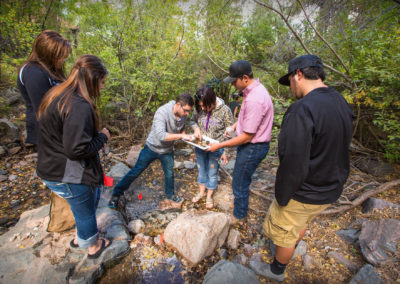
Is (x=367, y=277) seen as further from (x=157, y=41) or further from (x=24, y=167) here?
(x=24, y=167)

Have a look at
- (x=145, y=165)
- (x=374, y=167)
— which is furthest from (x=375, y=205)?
(x=145, y=165)

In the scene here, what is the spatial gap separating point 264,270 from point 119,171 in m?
3.13

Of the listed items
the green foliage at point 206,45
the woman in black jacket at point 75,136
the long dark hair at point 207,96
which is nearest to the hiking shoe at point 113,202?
the woman in black jacket at point 75,136

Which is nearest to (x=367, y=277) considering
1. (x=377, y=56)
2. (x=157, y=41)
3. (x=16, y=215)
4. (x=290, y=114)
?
(x=290, y=114)

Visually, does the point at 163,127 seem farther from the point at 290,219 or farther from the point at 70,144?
the point at 290,219

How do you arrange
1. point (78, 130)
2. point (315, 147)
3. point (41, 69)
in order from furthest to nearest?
point (41, 69) < point (315, 147) < point (78, 130)

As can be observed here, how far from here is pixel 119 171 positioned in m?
3.94

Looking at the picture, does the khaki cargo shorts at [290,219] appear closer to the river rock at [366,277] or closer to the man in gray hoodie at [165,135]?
the river rock at [366,277]

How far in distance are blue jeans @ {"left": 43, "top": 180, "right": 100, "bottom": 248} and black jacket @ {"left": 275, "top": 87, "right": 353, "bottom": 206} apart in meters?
1.67

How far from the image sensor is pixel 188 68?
5625 millimetres

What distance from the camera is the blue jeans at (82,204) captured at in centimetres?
156

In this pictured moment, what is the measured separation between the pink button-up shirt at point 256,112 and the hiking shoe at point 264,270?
1.46m

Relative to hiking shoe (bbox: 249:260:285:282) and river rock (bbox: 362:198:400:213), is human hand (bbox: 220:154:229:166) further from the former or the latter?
river rock (bbox: 362:198:400:213)

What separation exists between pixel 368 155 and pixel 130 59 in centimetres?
574
